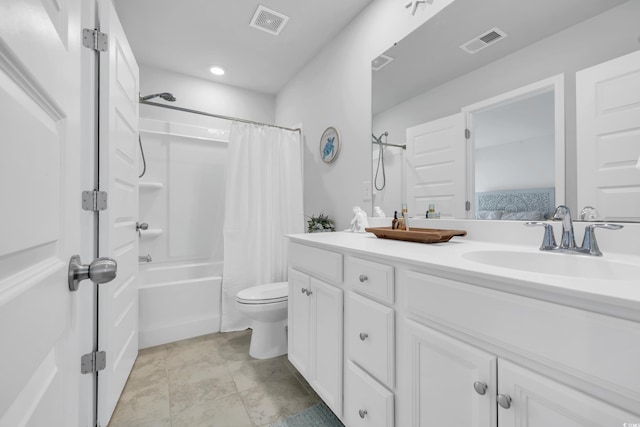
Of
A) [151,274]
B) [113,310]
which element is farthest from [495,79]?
[151,274]

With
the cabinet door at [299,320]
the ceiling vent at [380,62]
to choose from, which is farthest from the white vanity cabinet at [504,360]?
the ceiling vent at [380,62]

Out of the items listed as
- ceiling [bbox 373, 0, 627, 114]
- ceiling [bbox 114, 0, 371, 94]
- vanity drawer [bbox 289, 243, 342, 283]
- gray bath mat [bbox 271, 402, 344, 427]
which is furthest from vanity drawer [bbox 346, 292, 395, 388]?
ceiling [bbox 114, 0, 371, 94]

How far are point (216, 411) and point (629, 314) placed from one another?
5.35 ft

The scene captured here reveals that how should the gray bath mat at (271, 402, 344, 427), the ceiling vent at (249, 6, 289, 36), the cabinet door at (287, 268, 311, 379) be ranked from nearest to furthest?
the gray bath mat at (271, 402, 344, 427) < the cabinet door at (287, 268, 311, 379) < the ceiling vent at (249, 6, 289, 36)

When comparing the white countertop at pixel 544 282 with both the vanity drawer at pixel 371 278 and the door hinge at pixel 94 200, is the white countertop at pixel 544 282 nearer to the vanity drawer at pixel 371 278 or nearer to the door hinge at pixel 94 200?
the vanity drawer at pixel 371 278

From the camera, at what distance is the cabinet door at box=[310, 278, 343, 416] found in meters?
1.20

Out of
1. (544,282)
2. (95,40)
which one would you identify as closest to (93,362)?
(95,40)

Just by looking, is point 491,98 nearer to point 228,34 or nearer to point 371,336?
point 371,336

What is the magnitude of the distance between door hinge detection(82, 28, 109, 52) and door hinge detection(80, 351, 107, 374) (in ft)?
4.35

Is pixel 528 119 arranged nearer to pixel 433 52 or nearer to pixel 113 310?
pixel 433 52

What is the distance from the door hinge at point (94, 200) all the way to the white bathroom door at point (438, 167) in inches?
60.3

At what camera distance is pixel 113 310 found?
133 cm

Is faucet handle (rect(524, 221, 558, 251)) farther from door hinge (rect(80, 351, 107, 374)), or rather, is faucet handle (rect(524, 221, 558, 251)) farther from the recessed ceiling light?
the recessed ceiling light

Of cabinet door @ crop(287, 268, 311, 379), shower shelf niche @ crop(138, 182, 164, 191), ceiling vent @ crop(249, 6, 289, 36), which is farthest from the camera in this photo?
shower shelf niche @ crop(138, 182, 164, 191)
